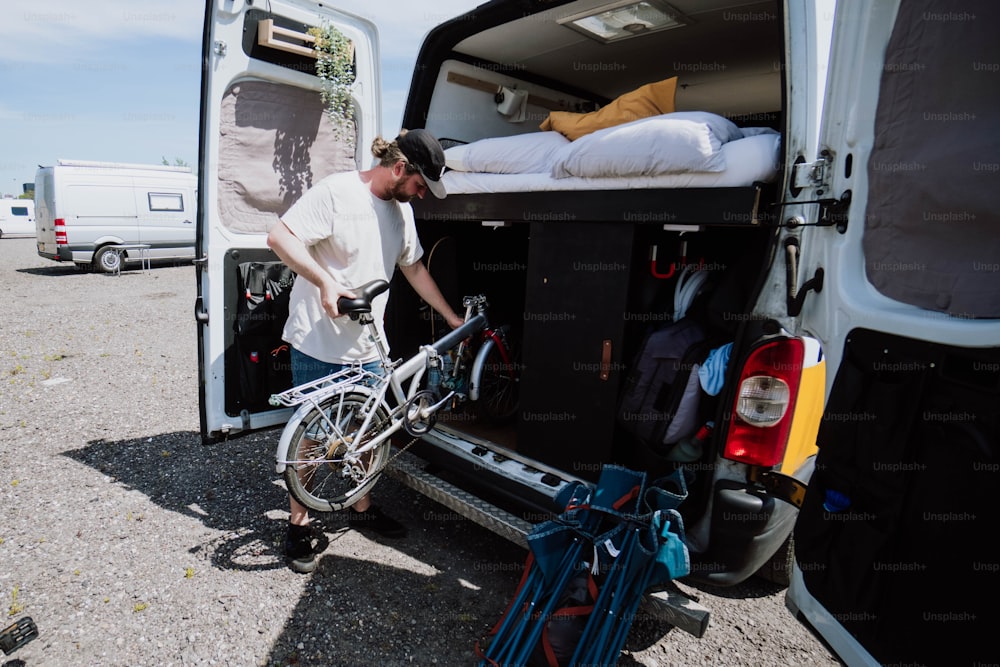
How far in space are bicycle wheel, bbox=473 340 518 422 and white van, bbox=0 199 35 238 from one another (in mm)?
31290

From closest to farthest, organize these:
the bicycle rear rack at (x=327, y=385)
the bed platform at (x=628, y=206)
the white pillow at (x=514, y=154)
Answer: the bed platform at (x=628, y=206) → the bicycle rear rack at (x=327, y=385) → the white pillow at (x=514, y=154)

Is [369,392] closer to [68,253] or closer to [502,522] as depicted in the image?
[502,522]

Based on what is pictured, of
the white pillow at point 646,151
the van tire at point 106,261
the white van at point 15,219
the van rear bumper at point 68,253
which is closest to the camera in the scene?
the white pillow at point 646,151

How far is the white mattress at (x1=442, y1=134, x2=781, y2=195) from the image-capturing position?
83.8 inches

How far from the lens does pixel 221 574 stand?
9.75 ft

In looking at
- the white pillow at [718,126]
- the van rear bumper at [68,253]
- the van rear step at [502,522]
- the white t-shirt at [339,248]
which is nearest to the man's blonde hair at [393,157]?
the white t-shirt at [339,248]

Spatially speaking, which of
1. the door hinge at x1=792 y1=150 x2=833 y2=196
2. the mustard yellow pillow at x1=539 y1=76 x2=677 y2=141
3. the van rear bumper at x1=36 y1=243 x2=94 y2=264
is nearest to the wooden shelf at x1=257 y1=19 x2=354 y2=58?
the mustard yellow pillow at x1=539 y1=76 x2=677 y2=141

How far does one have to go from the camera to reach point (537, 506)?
270cm

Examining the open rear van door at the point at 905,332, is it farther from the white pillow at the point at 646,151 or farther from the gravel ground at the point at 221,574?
the gravel ground at the point at 221,574

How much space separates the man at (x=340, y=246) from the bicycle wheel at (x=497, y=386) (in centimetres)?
110

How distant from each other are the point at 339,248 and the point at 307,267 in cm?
26

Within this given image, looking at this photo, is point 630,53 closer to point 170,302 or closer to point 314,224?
point 314,224

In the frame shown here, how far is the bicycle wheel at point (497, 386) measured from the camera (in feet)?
13.5

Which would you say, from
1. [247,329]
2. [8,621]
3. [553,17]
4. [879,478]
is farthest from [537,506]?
[553,17]
